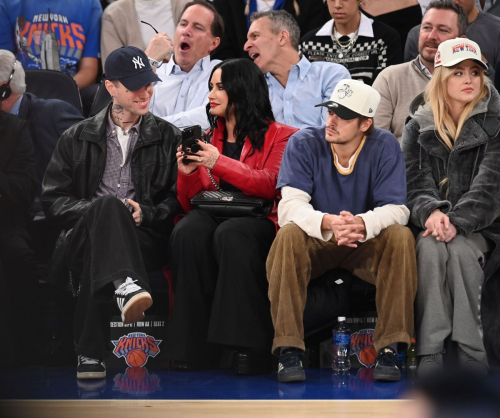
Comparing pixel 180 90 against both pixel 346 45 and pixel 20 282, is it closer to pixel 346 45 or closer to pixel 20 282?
pixel 346 45

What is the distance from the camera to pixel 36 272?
3.65m

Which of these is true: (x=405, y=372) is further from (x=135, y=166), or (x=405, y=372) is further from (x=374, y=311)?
(x=135, y=166)

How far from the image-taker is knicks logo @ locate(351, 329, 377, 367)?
347 cm

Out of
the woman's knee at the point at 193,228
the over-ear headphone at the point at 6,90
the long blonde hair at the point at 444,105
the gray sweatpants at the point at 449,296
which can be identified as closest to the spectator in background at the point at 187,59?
the over-ear headphone at the point at 6,90

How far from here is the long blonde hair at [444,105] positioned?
141 inches

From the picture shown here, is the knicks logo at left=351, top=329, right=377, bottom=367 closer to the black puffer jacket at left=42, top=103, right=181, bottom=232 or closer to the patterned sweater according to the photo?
the black puffer jacket at left=42, top=103, right=181, bottom=232

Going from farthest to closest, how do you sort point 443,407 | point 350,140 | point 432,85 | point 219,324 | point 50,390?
point 432,85 < point 350,140 < point 219,324 < point 50,390 < point 443,407

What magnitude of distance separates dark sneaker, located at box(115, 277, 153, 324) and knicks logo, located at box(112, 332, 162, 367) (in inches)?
14.6

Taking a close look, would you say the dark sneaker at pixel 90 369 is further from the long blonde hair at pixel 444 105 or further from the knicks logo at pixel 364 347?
the long blonde hair at pixel 444 105

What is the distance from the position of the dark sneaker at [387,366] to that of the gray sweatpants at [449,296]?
0.13 m

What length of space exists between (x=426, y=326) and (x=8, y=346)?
1.83 metres

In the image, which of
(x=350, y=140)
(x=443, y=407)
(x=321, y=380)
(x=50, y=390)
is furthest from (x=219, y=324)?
(x=443, y=407)

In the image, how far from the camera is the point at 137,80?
12.5 ft

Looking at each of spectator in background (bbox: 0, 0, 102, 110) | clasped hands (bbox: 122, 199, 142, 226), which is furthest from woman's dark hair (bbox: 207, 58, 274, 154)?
spectator in background (bbox: 0, 0, 102, 110)
